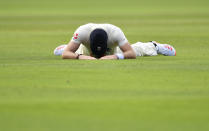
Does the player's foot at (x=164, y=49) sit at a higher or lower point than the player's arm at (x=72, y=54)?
lower

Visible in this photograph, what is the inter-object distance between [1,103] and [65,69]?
2.63 meters

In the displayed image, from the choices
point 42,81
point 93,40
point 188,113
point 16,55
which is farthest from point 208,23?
point 188,113

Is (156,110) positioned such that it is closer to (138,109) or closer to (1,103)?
(138,109)

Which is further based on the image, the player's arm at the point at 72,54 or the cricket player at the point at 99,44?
the player's arm at the point at 72,54

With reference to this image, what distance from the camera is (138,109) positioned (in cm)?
680

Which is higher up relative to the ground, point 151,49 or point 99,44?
point 99,44

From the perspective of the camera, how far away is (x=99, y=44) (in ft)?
34.0

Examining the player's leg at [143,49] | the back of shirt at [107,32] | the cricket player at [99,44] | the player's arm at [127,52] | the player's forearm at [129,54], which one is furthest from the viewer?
the player's leg at [143,49]

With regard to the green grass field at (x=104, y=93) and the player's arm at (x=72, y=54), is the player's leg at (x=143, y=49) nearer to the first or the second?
the green grass field at (x=104, y=93)

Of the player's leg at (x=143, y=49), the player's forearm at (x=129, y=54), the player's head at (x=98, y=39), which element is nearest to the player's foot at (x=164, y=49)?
the player's leg at (x=143, y=49)

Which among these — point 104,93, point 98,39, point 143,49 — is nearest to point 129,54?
point 98,39

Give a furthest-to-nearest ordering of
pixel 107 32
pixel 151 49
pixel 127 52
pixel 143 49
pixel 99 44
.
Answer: pixel 151 49, pixel 143 49, pixel 127 52, pixel 107 32, pixel 99 44

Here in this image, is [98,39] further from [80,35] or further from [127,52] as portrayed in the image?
[127,52]

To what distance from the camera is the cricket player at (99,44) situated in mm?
10328
